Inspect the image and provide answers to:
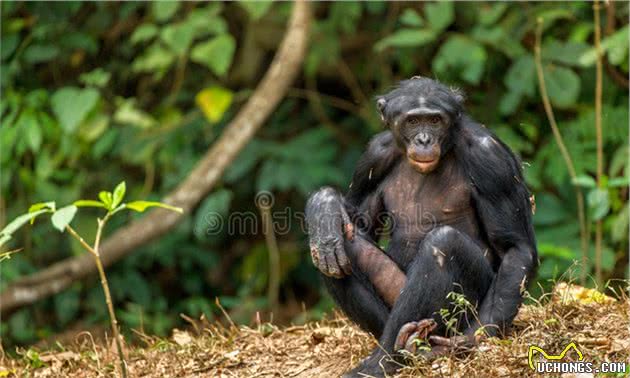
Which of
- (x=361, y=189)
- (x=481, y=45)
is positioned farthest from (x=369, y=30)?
(x=361, y=189)

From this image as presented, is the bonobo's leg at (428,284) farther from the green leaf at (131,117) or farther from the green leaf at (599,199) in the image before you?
the green leaf at (131,117)

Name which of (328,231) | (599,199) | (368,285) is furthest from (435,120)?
(599,199)

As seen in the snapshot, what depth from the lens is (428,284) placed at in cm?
536

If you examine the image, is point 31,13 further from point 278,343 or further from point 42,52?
point 278,343

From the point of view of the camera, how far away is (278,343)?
6301 millimetres

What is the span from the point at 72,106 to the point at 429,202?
5102 mm

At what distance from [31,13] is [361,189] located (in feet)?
18.8

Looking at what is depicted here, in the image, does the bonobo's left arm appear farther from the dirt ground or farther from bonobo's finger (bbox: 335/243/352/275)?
bonobo's finger (bbox: 335/243/352/275)

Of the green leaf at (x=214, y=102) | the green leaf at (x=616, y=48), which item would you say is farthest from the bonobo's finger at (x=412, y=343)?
the green leaf at (x=214, y=102)

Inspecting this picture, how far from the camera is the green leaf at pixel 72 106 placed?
9.67 meters

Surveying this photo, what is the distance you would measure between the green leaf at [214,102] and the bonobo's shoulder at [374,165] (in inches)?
174

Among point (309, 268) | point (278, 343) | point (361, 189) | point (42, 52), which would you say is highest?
point (42, 52)

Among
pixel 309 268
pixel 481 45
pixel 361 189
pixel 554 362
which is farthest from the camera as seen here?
pixel 309 268

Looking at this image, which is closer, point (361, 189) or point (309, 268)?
point (361, 189)
